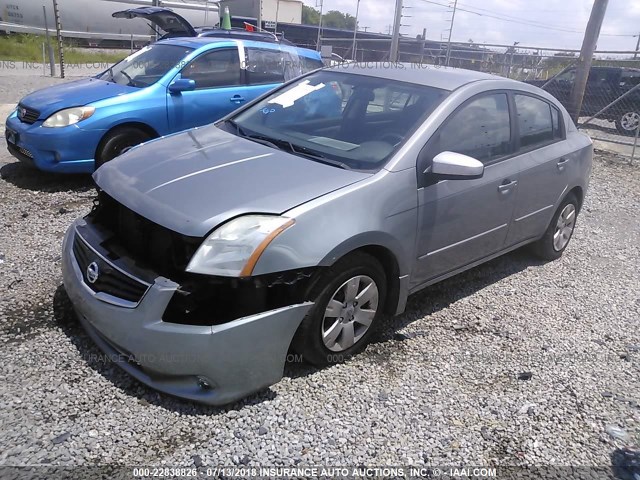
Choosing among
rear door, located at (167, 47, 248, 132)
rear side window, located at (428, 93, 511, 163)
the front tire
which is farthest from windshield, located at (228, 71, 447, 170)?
rear door, located at (167, 47, 248, 132)

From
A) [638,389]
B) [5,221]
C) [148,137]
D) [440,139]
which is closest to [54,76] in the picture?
[148,137]

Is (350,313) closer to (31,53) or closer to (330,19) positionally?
(31,53)

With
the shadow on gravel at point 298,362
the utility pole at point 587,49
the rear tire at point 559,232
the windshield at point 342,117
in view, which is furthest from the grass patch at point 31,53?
the rear tire at point 559,232

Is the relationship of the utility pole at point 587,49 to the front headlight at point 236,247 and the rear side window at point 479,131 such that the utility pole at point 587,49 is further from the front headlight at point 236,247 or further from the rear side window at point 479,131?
the front headlight at point 236,247

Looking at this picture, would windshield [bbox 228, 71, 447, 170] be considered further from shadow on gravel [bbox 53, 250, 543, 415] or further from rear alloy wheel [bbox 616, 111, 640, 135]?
rear alloy wheel [bbox 616, 111, 640, 135]

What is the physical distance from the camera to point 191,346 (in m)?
2.55

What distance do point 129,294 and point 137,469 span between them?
0.84 meters

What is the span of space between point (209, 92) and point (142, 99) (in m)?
0.91

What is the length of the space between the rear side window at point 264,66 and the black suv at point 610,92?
349 inches

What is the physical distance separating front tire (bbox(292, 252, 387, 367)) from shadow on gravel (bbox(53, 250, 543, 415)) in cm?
21

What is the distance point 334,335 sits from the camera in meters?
3.12

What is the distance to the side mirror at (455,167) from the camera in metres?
3.29

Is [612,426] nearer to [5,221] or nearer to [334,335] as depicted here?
[334,335]

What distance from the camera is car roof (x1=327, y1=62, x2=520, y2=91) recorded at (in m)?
3.88
